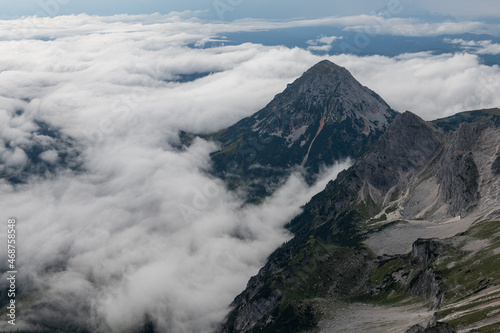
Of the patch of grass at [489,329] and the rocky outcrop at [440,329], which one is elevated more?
the patch of grass at [489,329]

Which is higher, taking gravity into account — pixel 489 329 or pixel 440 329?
pixel 489 329

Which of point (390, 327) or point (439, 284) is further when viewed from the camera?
point (439, 284)

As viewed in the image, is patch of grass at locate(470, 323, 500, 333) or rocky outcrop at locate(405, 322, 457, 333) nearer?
patch of grass at locate(470, 323, 500, 333)

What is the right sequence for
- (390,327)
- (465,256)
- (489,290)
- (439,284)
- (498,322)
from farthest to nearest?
(465,256) → (439,284) → (390,327) → (489,290) → (498,322)

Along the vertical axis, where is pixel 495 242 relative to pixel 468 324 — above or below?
below

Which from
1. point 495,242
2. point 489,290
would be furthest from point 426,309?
point 495,242

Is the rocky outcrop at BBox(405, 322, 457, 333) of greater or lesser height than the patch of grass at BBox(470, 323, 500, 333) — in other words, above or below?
below

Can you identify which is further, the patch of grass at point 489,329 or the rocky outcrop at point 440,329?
the rocky outcrop at point 440,329

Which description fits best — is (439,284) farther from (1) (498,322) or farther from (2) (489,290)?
(1) (498,322)

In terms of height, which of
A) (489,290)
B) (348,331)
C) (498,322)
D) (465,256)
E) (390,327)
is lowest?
(348,331)

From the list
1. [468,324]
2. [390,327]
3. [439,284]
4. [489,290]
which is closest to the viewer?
[468,324]

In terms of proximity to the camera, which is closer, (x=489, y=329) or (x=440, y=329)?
(x=489, y=329)
